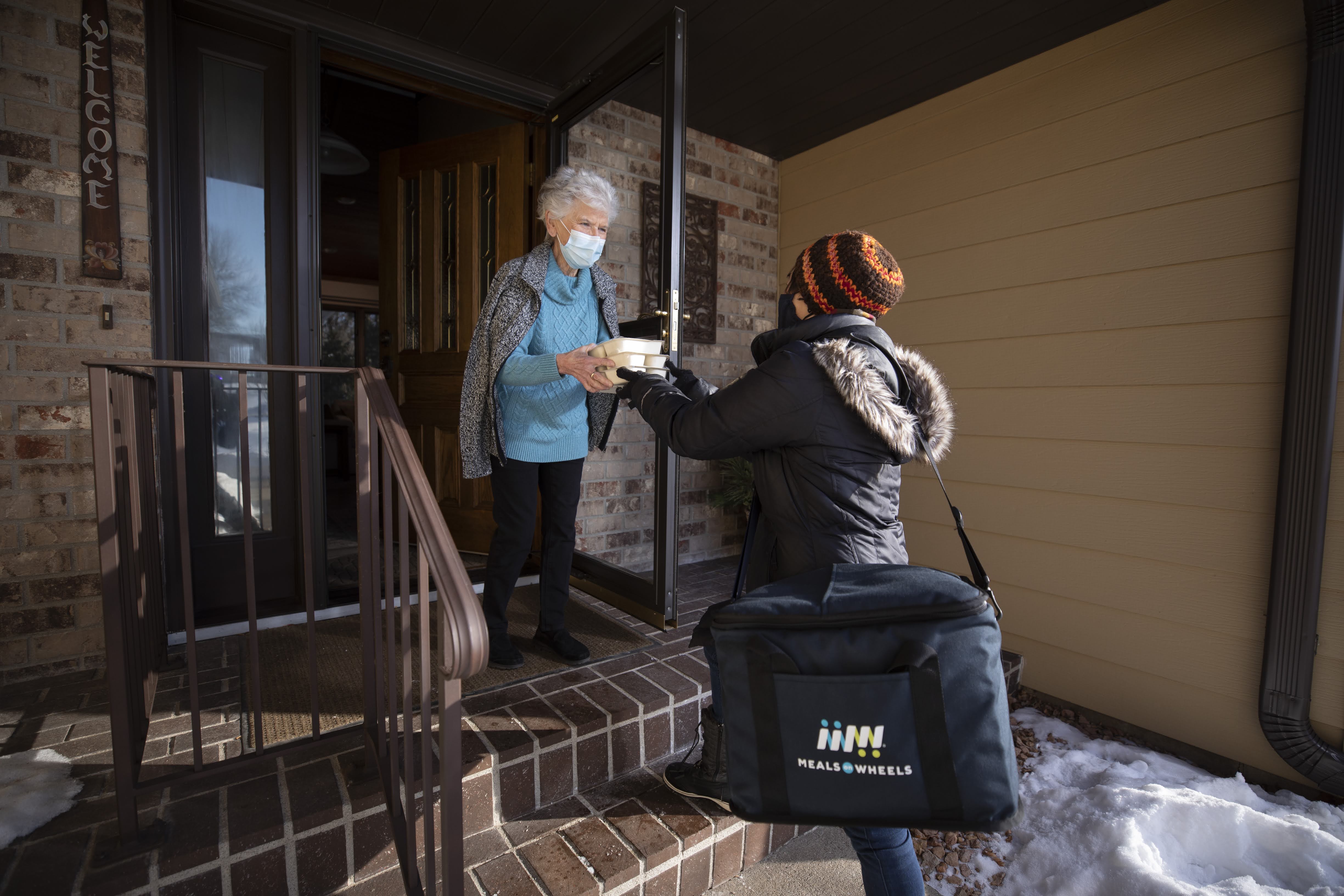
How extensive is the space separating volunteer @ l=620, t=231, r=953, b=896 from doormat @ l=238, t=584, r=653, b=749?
888mm

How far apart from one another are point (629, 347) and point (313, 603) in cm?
95

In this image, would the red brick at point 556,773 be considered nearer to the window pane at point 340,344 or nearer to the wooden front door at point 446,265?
the wooden front door at point 446,265

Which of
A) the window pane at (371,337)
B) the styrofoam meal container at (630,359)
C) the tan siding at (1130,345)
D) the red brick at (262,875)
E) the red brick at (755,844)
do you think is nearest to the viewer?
the red brick at (262,875)

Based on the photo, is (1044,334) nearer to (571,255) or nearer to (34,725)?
(571,255)

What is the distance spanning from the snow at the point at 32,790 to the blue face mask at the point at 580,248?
178 cm

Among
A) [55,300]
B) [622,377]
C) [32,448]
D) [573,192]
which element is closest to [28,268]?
[55,300]

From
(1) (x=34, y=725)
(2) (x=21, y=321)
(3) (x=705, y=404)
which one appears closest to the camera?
(3) (x=705, y=404)

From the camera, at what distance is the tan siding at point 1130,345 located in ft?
7.02

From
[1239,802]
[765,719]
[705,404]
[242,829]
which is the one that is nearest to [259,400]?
[242,829]

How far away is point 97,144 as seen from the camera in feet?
6.56

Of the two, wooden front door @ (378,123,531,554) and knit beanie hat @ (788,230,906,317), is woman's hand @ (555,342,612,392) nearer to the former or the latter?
knit beanie hat @ (788,230,906,317)

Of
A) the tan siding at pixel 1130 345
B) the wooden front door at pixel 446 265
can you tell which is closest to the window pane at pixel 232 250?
the wooden front door at pixel 446 265

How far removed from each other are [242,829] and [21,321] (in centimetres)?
172

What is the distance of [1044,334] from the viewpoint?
2.67 metres
